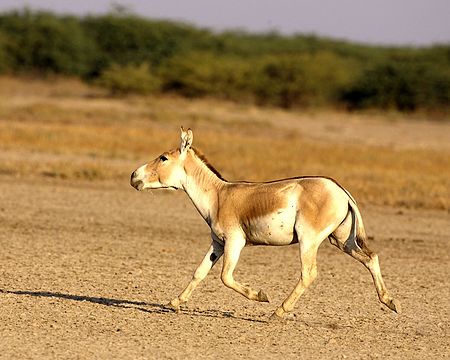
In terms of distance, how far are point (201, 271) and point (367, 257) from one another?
143 cm

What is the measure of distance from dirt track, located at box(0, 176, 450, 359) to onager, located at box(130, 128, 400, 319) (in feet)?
1.34

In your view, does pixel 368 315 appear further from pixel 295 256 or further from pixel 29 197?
pixel 29 197

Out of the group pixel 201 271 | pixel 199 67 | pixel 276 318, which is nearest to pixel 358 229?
pixel 276 318

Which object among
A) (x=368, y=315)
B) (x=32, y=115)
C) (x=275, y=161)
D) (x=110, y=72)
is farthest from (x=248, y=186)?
(x=110, y=72)

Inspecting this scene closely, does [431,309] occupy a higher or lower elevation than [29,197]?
higher

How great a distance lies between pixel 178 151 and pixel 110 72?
39.3 metres

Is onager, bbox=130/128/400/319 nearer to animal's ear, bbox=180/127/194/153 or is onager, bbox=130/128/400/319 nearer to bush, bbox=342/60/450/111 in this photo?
animal's ear, bbox=180/127/194/153

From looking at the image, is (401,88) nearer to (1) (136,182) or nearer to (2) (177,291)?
(2) (177,291)

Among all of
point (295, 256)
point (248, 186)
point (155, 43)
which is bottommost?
point (155, 43)

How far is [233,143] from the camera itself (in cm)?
2922

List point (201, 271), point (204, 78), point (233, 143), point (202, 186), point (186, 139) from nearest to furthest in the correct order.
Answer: point (201, 271), point (186, 139), point (202, 186), point (233, 143), point (204, 78)

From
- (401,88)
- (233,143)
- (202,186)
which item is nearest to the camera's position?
(202,186)

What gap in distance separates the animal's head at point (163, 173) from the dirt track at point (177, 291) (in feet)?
3.66

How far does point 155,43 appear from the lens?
62.2 metres
